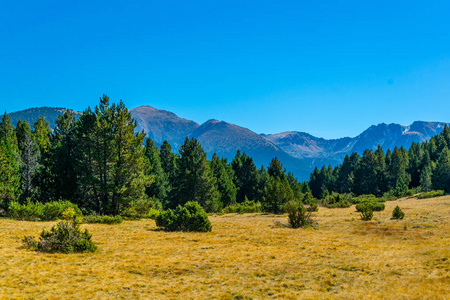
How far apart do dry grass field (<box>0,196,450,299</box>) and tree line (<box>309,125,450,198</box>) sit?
182 ft

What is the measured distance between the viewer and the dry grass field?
9.55m

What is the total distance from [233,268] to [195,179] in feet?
112

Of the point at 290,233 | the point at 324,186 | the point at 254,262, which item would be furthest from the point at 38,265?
the point at 324,186

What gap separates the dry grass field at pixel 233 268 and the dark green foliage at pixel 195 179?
87.2 ft

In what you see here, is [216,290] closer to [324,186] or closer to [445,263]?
[445,263]

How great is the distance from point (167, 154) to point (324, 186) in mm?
55434

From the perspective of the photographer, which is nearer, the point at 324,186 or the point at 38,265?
the point at 38,265

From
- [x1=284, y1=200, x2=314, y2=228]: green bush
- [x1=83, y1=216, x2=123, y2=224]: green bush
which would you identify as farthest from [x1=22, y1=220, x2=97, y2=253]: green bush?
[x1=284, y1=200, x2=314, y2=228]: green bush

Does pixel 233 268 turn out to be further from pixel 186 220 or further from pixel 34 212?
pixel 34 212

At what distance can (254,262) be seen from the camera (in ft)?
44.6

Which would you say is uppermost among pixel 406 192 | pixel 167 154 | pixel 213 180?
pixel 167 154

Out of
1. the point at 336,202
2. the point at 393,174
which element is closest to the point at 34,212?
the point at 336,202

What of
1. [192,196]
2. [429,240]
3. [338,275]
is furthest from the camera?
[192,196]

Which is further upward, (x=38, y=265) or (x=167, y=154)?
(x=167, y=154)
